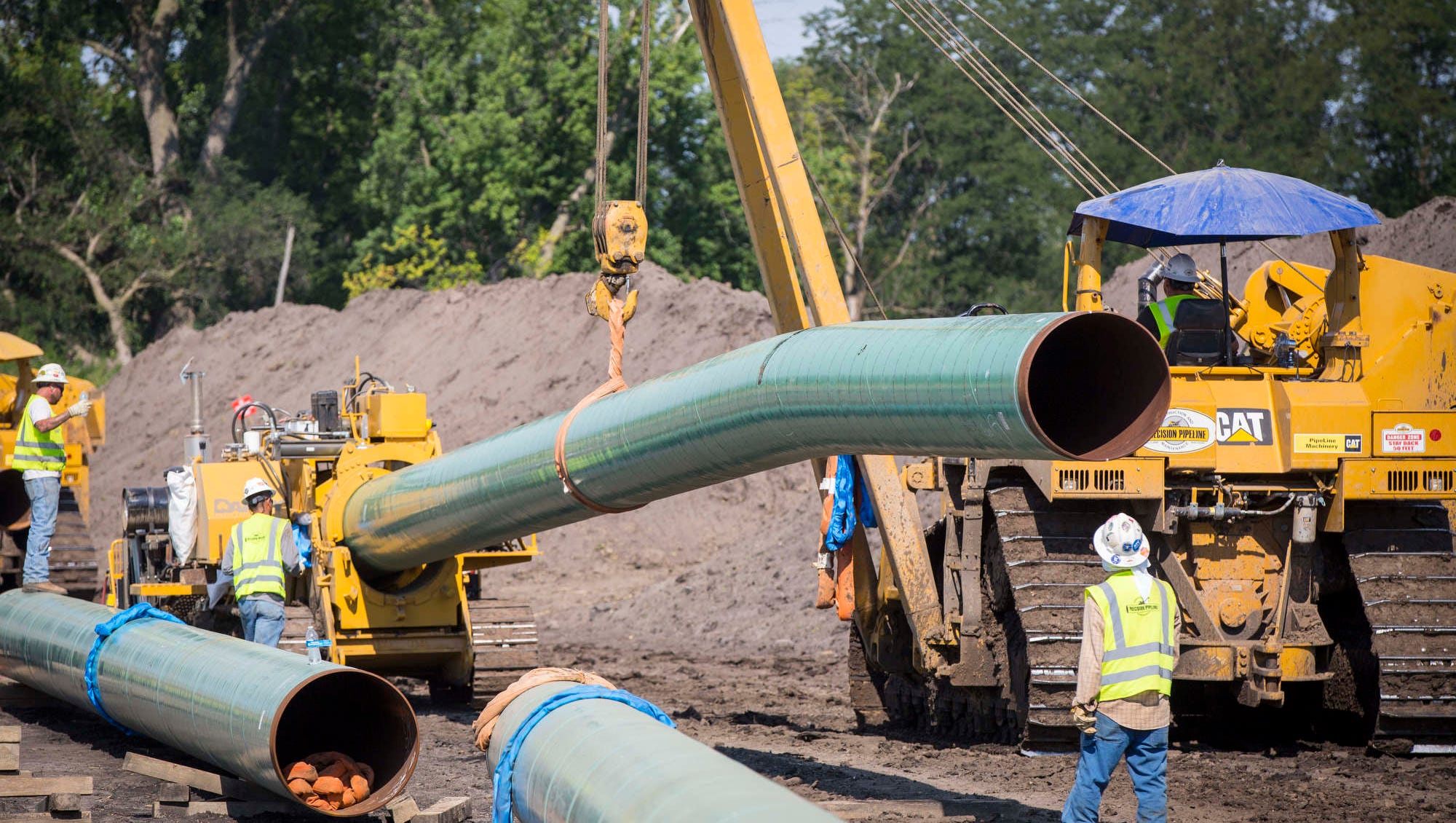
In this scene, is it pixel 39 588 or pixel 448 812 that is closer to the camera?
pixel 448 812

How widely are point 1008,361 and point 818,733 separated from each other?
6.69 metres

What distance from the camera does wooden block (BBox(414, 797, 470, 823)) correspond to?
7.84 meters

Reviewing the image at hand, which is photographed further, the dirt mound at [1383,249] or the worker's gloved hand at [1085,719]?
the dirt mound at [1383,249]

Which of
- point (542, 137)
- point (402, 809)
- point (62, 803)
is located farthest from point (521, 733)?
point (542, 137)

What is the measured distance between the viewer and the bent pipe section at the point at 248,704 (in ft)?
26.6

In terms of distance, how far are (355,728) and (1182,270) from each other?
599 centimetres

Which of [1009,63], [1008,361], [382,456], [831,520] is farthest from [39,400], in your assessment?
[1009,63]

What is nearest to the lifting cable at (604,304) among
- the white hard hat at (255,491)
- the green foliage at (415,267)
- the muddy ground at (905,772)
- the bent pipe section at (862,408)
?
the bent pipe section at (862,408)

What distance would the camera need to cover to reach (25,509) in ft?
55.5

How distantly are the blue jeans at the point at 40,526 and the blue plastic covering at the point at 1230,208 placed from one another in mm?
8699

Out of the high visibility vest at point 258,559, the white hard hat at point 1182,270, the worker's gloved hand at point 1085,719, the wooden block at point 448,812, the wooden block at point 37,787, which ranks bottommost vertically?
the wooden block at point 448,812

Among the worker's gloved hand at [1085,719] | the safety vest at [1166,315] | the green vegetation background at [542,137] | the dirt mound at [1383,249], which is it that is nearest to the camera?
the worker's gloved hand at [1085,719]

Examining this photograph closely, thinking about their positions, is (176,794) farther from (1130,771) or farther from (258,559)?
(1130,771)

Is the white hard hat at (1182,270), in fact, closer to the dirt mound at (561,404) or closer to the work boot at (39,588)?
the dirt mound at (561,404)
